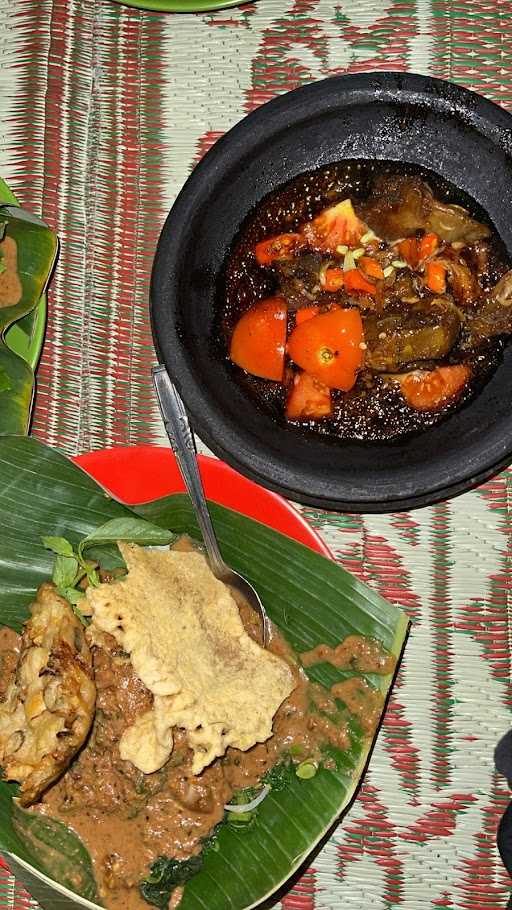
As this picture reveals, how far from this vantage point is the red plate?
2.25 meters

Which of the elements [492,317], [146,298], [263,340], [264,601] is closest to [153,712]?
[264,601]

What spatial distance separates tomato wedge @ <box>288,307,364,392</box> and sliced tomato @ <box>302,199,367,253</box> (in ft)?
0.65

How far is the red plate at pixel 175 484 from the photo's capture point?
2.25m

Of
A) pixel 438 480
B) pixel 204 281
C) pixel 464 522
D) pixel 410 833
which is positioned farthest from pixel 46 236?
pixel 410 833

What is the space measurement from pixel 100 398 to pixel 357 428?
2.61 feet

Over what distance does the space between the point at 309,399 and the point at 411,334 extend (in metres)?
0.32

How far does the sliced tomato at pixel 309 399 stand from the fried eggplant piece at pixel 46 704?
79 cm

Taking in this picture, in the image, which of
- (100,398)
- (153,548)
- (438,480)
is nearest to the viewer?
(438,480)

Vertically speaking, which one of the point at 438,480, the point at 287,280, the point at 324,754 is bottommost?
the point at 324,754

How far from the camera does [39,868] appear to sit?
6.91ft

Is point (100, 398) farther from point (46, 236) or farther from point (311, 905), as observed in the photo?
point (311, 905)

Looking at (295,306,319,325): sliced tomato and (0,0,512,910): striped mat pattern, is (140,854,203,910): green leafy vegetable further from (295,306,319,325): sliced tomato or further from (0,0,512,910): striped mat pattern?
(295,306,319,325): sliced tomato

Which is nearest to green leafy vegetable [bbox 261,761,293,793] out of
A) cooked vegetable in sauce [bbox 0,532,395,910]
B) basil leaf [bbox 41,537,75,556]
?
cooked vegetable in sauce [bbox 0,532,395,910]

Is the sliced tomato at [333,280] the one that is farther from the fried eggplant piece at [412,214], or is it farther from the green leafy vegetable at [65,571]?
the green leafy vegetable at [65,571]
